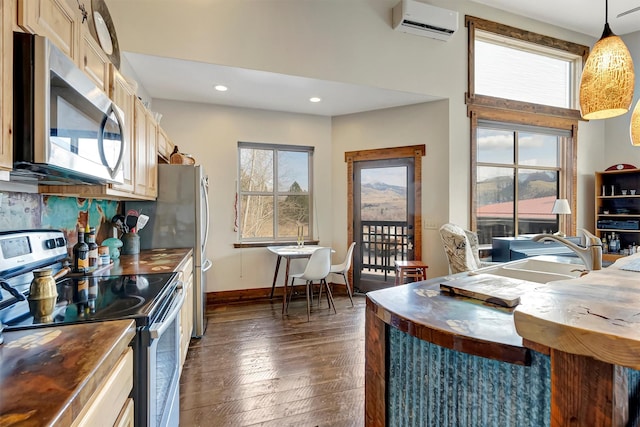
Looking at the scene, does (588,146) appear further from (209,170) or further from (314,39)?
(209,170)

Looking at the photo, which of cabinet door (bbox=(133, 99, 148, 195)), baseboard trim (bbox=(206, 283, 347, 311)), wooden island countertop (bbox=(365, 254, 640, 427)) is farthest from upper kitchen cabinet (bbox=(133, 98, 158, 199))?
wooden island countertop (bbox=(365, 254, 640, 427))

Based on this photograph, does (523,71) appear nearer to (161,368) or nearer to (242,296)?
(242,296)

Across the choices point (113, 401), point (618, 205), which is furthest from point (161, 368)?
point (618, 205)

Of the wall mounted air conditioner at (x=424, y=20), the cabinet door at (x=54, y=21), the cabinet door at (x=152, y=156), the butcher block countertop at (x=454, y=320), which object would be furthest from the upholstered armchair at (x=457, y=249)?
the cabinet door at (x=54, y=21)

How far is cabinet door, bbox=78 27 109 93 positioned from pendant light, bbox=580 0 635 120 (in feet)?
8.84

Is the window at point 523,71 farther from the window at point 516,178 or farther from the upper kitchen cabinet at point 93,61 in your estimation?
the upper kitchen cabinet at point 93,61

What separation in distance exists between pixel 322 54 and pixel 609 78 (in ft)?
8.80

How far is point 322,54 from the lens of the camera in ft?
12.0

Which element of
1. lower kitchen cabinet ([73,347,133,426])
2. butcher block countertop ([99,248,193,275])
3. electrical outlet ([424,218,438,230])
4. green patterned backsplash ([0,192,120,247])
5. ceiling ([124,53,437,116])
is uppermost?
ceiling ([124,53,437,116])

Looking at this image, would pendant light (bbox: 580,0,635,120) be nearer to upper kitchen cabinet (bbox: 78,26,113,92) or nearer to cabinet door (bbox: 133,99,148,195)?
upper kitchen cabinet (bbox: 78,26,113,92)

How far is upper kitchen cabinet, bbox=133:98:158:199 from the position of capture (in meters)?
2.41

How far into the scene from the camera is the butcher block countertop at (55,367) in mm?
637

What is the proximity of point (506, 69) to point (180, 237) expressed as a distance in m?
5.14

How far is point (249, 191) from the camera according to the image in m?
4.65
